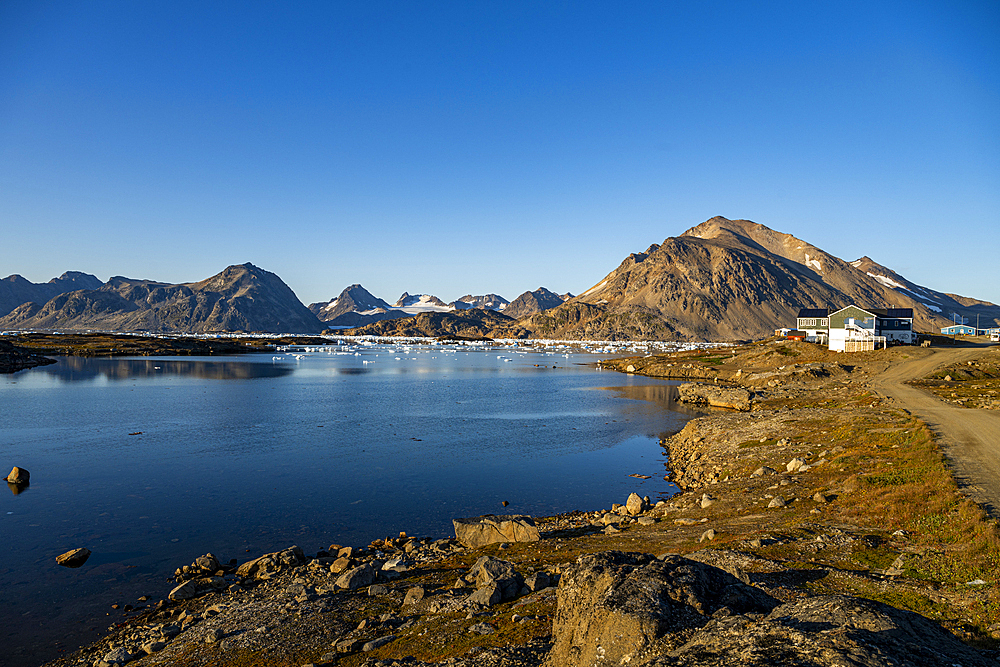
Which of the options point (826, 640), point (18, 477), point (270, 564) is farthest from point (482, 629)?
point (18, 477)

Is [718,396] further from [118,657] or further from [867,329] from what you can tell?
[118,657]

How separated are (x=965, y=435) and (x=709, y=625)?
2935cm

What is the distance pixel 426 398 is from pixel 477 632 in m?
73.7

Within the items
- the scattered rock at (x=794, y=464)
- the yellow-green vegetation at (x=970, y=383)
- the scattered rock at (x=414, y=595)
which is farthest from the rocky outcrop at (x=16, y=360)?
the yellow-green vegetation at (x=970, y=383)

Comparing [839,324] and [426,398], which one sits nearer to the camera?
[426,398]

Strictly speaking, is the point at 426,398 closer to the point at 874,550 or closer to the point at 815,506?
the point at 815,506

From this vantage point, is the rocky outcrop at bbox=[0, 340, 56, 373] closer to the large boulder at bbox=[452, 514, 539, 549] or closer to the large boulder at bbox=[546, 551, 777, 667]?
the large boulder at bbox=[452, 514, 539, 549]

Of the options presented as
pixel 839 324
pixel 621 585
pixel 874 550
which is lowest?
pixel 874 550

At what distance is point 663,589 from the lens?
1010cm

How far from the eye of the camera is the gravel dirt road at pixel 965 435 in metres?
19.3

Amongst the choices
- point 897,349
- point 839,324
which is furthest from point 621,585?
point 839,324

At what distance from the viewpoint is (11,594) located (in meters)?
21.2

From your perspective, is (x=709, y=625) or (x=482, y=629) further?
(x=482, y=629)

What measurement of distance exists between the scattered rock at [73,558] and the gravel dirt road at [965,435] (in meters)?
35.3
